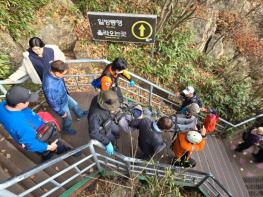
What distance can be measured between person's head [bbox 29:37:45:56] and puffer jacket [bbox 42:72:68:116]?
2.44 feet

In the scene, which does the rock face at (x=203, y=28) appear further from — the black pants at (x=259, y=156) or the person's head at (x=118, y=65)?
the person's head at (x=118, y=65)

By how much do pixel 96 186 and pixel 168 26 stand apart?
26.0ft

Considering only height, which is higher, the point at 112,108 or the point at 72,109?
the point at 112,108

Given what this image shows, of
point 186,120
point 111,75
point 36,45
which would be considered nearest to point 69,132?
point 111,75

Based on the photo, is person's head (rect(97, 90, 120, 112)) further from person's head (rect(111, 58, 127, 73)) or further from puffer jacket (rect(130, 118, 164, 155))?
person's head (rect(111, 58, 127, 73))

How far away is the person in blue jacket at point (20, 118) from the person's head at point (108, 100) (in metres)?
1.08

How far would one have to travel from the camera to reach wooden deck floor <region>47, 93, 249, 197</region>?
6.25 m

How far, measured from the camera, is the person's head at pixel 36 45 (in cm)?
500

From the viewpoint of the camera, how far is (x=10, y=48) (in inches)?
292

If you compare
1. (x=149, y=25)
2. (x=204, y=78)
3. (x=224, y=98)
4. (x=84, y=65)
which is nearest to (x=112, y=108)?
(x=149, y=25)

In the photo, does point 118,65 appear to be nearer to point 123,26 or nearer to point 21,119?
point 123,26

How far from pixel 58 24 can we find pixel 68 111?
4446 mm

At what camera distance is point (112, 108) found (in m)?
4.31

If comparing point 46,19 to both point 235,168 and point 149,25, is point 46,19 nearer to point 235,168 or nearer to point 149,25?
point 149,25
